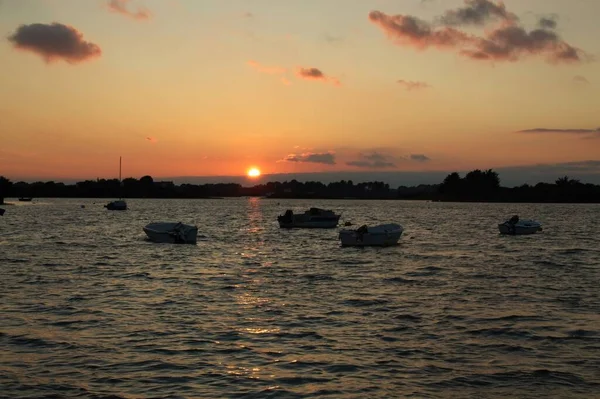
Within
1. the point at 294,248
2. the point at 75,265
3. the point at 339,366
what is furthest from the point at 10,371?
the point at 294,248

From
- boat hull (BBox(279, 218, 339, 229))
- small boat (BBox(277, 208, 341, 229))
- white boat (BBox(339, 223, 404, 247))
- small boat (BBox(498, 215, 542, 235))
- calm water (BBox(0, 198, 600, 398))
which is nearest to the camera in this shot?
calm water (BBox(0, 198, 600, 398))

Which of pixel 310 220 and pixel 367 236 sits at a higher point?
pixel 310 220

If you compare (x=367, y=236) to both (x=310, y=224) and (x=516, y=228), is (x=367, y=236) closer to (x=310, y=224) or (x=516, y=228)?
(x=516, y=228)

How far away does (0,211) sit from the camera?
407 feet

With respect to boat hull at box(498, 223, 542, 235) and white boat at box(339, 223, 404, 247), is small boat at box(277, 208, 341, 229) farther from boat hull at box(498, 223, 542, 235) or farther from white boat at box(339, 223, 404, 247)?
white boat at box(339, 223, 404, 247)

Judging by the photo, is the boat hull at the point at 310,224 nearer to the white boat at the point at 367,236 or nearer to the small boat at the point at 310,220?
the small boat at the point at 310,220

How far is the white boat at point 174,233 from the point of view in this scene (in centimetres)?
5972

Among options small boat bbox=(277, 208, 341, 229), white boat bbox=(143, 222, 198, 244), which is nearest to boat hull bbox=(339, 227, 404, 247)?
white boat bbox=(143, 222, 198, 244)

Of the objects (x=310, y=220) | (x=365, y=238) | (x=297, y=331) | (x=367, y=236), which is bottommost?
(x=297, y=331)

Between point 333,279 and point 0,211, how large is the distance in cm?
10959

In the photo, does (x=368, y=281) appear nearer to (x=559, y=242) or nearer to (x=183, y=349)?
(x=183, y=349)

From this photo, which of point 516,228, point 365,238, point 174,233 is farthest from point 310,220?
point 365,238

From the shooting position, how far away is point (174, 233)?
59781 mm

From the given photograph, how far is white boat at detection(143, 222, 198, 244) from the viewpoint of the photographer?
59719 mm
